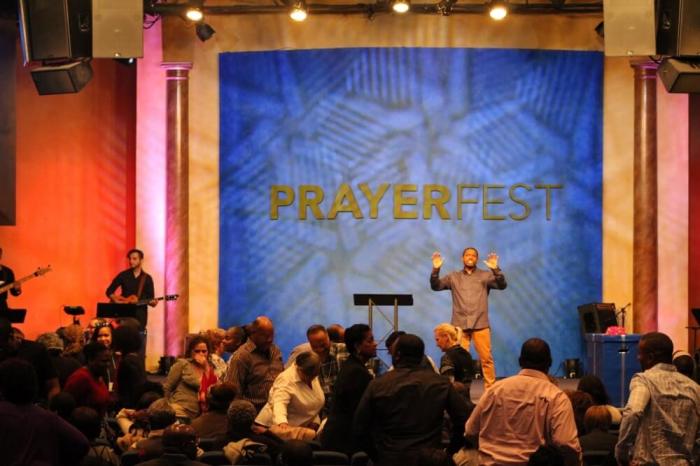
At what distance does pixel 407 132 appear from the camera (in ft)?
46.9

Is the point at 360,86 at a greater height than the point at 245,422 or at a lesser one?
greater

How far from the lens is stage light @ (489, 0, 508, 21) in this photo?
13.2m

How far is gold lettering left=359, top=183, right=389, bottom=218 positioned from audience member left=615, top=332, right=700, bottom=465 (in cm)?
873

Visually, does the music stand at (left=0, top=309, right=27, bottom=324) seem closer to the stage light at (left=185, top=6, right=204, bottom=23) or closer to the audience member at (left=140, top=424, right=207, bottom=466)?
the stage light at (left=185, top=6, right=204, bottom=23)

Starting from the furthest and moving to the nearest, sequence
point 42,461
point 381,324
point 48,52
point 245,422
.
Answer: point 381,324, point 48,52, point 245,422, point 42,461

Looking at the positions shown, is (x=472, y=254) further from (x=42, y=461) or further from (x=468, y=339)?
(x=42, y=461)

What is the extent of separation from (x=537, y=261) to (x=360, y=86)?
3098mm

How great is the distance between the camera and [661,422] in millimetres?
5633

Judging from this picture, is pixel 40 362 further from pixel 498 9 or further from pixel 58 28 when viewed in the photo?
pixel 498 9

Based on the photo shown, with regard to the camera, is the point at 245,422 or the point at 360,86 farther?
the point at 360,86

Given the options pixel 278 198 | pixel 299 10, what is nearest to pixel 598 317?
pixel 278 198

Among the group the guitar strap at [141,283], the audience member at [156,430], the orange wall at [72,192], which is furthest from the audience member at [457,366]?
the orange wall at [72,192]

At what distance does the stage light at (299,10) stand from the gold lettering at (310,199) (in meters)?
2.14

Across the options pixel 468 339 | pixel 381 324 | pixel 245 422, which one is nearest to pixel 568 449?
pixel 245 422
